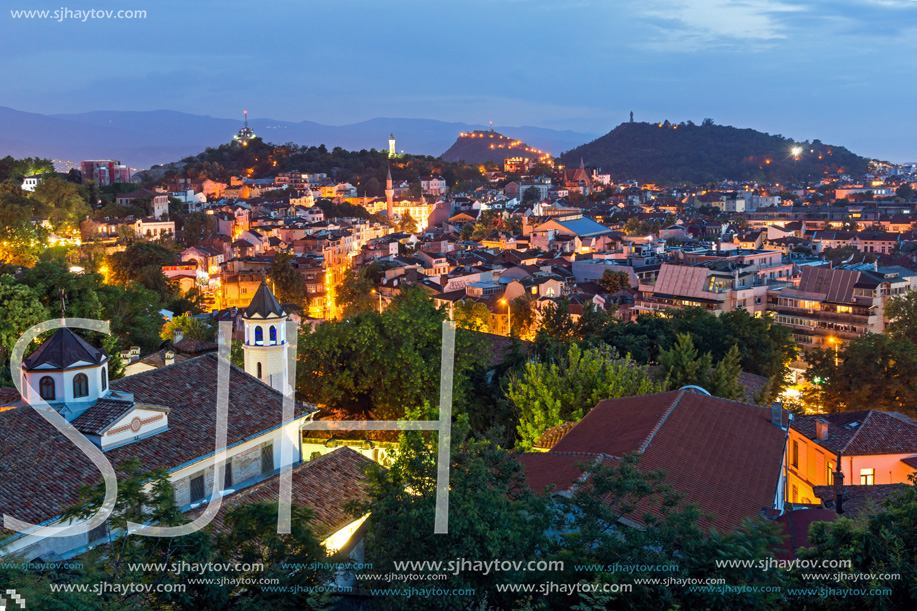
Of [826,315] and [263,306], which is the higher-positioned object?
[263,306]

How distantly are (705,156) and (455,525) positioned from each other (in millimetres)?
144470

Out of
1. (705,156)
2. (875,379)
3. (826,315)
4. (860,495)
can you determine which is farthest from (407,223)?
(705,156)

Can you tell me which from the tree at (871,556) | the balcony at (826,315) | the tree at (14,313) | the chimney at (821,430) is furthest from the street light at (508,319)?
the tree at (871,556)

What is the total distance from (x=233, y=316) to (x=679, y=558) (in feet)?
79.3

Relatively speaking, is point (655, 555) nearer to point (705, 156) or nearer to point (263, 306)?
point (263, 306)

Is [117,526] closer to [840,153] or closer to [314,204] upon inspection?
[314,204]

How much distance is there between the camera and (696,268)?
3606 cm

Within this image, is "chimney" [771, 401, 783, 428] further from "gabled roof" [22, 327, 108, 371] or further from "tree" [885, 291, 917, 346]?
"tree" [885, 291, 917, 346]

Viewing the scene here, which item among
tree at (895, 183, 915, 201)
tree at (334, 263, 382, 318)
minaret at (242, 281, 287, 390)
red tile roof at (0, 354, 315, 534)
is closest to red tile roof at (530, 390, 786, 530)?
red tile roof at (0, 354, 315, 534)

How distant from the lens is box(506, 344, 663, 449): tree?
14.2m

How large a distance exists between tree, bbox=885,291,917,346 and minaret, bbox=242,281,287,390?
21.9 m

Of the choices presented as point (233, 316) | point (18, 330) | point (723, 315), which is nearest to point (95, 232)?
point (233, 316)

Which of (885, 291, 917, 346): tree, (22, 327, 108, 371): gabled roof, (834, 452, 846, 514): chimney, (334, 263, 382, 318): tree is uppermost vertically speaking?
(22, 327, 108, 371): gabled roof

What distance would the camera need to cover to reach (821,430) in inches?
511
